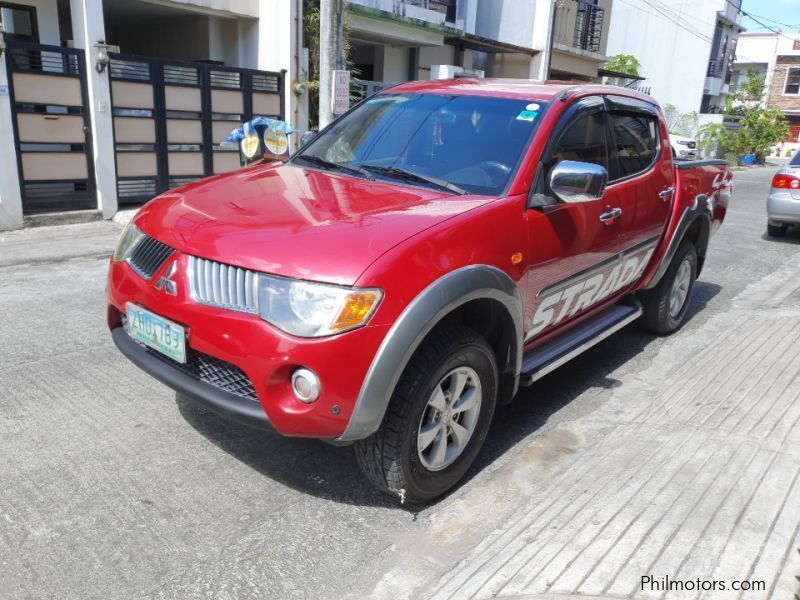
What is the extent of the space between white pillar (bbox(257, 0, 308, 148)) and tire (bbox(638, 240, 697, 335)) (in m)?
7.88

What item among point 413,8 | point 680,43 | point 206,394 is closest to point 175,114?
point 413,8

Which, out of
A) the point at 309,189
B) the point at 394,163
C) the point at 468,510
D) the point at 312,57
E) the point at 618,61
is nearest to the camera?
the point at 468,510

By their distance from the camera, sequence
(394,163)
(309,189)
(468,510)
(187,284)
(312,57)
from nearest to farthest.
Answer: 1. (187,284)
2. (468,510)
3. (309,189)
4. (394,163)
5. (312,57)

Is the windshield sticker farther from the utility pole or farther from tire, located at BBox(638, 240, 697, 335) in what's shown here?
the utility pole

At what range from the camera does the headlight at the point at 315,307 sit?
2514 millimetres

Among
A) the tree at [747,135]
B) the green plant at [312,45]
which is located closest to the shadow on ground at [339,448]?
the green plant at [312,45]

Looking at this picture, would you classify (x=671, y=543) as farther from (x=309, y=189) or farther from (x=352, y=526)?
(x=309, y=189)

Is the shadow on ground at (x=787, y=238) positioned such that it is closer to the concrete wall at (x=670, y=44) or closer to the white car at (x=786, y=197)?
the white car at (x=786, y=197)

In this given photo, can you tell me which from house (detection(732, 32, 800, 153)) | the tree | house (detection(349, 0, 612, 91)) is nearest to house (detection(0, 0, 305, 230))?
house (detection(349, 0, 612, 91))

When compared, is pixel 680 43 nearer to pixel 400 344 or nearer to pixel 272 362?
pixel 400 344

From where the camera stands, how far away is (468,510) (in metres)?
3.08

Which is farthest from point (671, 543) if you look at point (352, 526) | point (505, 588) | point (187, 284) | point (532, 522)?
point (187, 284)

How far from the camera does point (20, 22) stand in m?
9.54

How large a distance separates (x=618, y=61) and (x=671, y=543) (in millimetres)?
31335
